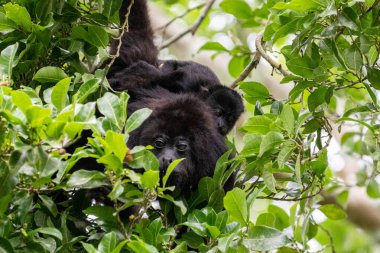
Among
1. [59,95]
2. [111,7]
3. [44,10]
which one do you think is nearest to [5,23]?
[44,10]

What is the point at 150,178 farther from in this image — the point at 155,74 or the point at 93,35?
the point at 155,74

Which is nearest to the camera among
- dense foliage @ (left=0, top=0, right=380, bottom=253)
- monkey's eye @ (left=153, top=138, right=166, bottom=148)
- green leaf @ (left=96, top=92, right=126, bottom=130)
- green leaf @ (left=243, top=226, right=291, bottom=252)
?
dense foliage @ (left=0, top=0, right=380, bottom=253)

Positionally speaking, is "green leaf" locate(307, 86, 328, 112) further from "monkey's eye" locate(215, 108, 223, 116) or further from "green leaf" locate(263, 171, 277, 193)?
"monkey's eye" locate(215, 108, 223, 116)

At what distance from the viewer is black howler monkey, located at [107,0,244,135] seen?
13.4ft

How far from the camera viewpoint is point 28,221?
2.80 m

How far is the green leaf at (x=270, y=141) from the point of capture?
9.80 ft

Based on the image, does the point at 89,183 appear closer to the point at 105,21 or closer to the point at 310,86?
the point at 105,21

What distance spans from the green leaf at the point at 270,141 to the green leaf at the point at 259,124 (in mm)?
198

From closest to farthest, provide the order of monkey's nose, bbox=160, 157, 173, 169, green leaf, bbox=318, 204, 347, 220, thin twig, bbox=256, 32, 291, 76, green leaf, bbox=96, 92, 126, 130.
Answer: green leaf, bbox=96, 92, 126, 130 < monkey's nose, bbox=160, 157, 173, 169 < thin twig, bbox=256, 32, 291, 76 < green leaf, bbox=318, 204, 347, 220

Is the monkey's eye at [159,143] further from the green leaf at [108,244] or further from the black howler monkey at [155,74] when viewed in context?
the green leaf at [108,244]

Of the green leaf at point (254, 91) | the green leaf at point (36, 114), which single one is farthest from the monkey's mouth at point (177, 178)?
the green leaf at point (36, 114)

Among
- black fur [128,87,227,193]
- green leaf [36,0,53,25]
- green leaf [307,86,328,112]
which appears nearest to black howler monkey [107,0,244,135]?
black fur [128,87,227,193]

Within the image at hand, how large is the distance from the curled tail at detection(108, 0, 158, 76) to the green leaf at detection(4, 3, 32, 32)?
3.15ft

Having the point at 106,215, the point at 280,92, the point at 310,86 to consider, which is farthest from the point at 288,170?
the point at 280,92
